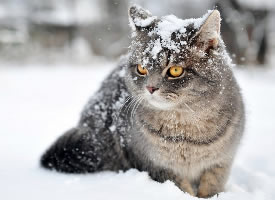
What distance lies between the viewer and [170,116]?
243cm

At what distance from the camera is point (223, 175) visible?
2.62 metres

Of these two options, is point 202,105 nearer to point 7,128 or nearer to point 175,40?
point 175,40

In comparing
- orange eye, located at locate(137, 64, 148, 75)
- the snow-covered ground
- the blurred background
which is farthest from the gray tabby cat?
the blurred background

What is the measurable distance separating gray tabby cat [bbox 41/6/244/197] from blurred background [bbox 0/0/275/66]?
892 cm

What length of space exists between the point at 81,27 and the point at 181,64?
14.6 meters

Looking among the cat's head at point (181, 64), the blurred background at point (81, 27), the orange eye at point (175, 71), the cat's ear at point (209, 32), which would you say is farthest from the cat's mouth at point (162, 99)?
the blurred background at point (81, 27)

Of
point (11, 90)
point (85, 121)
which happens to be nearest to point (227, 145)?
point (85, 121)

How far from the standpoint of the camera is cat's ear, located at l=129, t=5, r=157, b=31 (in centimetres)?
255

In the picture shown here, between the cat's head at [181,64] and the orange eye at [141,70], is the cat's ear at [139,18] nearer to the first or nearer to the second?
the cat's head at [181,64]

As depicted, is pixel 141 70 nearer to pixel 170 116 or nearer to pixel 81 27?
pixel 170 116

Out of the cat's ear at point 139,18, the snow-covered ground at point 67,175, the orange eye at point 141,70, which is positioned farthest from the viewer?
the cat's ear at point 139,18

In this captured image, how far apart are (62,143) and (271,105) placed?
4314 mm

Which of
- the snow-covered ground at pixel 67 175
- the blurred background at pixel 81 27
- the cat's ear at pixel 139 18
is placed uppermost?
the blurred background at pixel 81 27

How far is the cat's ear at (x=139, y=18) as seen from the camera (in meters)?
2.55
